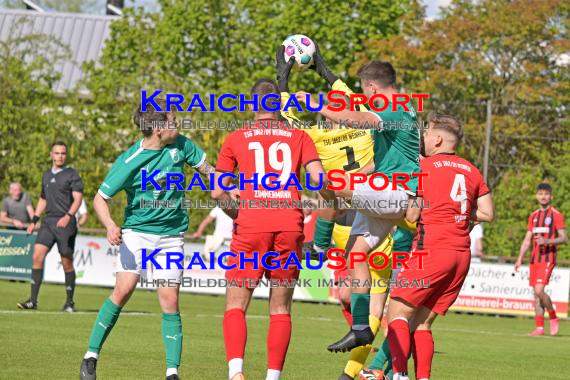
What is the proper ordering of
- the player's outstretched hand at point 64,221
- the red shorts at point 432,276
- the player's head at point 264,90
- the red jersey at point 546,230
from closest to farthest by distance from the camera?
the player's head at point 264,90, the red shorts at point 432,276, the player's outstretched hand at point 64,221, the red jersey at point 546,230

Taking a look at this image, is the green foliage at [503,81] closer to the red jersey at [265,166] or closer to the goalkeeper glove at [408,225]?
the goalkeeper glove at [408,225]


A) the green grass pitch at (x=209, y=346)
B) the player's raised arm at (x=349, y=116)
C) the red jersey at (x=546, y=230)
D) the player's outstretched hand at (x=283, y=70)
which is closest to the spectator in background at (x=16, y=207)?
the green grass pitch at (x=209, y=346)

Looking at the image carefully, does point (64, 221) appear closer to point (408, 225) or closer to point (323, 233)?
point (323, 233)

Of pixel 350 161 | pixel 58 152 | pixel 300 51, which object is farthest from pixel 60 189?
pixel 300 51

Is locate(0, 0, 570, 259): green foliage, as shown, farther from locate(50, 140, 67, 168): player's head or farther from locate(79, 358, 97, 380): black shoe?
locate(79, 358, 97, 380): black shoe

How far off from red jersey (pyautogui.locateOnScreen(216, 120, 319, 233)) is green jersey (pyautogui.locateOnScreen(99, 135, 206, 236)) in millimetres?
1144

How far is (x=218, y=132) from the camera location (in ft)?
102

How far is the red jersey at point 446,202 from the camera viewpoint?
29.6ft

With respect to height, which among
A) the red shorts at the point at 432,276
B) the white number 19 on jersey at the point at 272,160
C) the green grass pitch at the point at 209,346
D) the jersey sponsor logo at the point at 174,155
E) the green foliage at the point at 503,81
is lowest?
the green grass pitch at the point at 209,346

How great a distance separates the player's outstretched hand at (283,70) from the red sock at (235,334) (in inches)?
81.9

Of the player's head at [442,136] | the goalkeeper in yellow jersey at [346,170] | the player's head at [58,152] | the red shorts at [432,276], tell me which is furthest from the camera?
the player's head at [58,152]

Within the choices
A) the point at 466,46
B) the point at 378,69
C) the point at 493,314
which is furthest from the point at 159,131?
the point at 466,46

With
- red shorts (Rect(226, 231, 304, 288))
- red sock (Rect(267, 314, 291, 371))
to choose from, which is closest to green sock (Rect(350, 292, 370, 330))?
red sock (Rect(267, 314, 291, 371))

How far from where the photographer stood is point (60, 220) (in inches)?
676
